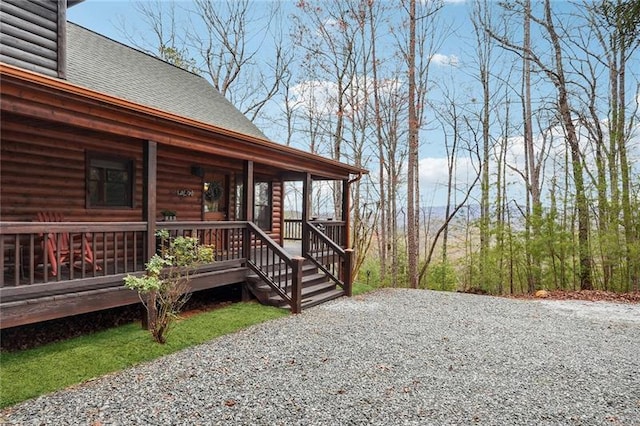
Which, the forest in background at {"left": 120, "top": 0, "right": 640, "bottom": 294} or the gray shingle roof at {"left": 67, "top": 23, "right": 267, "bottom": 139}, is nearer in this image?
the gray shingle roof at {"left": 67, "top": 23, "right": 267, "bottom": 139}

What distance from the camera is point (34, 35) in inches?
217

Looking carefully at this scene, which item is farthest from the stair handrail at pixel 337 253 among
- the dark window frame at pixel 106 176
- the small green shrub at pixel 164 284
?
the dark window frame at pixel 106 176

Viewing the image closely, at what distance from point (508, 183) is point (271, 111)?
11.4 metres

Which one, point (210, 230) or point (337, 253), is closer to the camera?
point (210, 230)

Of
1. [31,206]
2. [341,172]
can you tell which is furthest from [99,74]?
[341,172]

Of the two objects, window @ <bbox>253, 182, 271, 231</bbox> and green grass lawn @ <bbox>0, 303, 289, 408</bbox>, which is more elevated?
window @ <bbox>253, 182, 271, 231</bbox>

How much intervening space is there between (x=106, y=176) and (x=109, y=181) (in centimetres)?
11

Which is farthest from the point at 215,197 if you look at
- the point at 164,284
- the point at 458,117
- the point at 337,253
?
the point at 458,117

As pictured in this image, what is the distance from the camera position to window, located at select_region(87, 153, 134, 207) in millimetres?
6777

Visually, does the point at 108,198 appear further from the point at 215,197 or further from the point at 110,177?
the point at 215,197

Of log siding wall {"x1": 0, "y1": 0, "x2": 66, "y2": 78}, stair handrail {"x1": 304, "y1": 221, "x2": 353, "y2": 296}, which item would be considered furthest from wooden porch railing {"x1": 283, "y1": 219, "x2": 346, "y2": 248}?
log siding wall {"x1": 0, "y1": 0, "x2": 66, "y2": 78}

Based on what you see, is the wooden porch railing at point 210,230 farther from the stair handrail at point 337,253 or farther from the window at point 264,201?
the window at point 264,201

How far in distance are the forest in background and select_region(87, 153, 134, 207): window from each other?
6.91 m

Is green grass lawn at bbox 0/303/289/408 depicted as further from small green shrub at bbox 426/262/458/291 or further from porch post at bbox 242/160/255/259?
small green shrub at bbox 426/262/458/291
